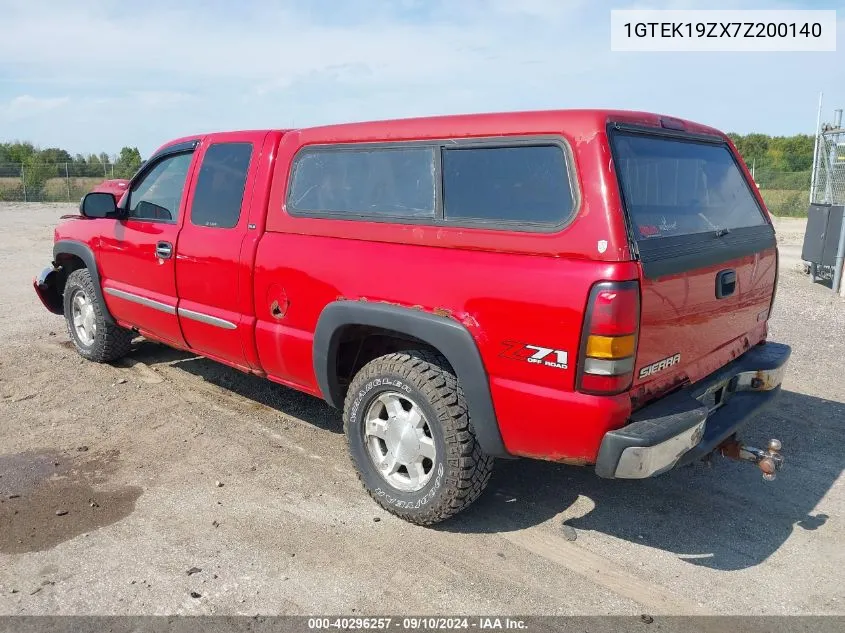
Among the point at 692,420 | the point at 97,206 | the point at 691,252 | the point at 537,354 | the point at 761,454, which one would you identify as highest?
the point at 97,206

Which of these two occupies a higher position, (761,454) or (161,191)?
(161,191)

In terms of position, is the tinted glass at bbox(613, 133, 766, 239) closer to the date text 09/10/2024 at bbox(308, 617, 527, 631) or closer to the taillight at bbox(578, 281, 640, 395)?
the taillight at bbox(578, 281, 640, 395)

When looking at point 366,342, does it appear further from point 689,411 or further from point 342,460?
point 689,411

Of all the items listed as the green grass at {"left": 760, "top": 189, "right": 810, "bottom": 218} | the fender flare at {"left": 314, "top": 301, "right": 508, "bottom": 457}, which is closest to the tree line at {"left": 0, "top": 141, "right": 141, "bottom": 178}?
the green grass at {"left": 760, "top": 189, "right": 810, "bottom": 218}

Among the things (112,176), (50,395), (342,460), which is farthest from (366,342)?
(112,176)

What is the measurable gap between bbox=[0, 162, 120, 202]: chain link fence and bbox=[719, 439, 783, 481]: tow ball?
36.6 metres

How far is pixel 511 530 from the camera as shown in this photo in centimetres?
336

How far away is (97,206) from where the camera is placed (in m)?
4.98

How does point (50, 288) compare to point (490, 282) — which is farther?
point (50, 288)

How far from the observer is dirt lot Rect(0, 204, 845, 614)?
2846 millimetres

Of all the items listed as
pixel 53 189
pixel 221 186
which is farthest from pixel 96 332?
pixel 53 189

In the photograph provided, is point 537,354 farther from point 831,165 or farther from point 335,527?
point 831,165

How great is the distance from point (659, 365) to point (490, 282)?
2.69 feet

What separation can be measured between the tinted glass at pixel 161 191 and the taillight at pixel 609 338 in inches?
123
